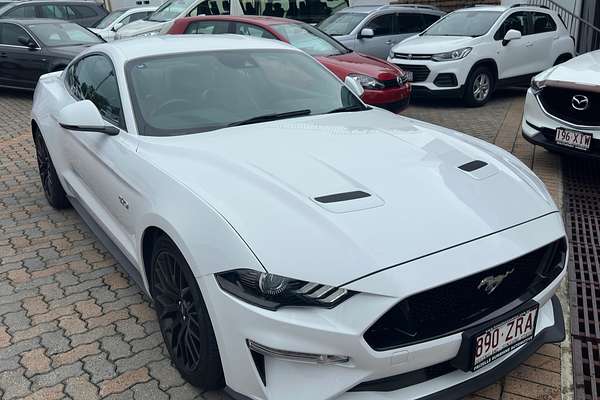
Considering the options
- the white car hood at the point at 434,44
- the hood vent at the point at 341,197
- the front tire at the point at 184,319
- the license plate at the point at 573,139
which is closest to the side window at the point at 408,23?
the white car hood at the point at 434,44

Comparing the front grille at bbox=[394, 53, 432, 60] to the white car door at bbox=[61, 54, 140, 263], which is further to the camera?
the front grille at bbox=[394, 53, 432, 60]

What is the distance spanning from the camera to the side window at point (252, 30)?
26.9ft

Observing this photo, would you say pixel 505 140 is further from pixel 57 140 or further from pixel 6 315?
pixel 6 315

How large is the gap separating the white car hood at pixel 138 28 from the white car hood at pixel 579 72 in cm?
925

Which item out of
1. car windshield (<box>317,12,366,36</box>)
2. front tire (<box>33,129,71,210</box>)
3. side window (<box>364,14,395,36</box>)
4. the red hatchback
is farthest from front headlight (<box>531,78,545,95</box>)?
side window (<box>364,14,395,36</box>)

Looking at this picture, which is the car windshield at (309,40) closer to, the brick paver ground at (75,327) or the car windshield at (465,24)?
the car windshield at (465,24)

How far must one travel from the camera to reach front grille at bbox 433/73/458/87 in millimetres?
8977

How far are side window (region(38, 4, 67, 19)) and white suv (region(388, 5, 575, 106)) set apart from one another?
30.8ft

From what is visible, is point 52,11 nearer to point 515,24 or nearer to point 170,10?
point 170,10

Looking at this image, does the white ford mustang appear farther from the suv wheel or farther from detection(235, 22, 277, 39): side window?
the suv wheel

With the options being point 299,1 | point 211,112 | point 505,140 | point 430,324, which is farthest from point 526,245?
point 299,1

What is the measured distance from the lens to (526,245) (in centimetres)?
240

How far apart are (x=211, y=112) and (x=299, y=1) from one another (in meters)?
10.8

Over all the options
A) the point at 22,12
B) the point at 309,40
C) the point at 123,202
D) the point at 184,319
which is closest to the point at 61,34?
the point at 22,12
